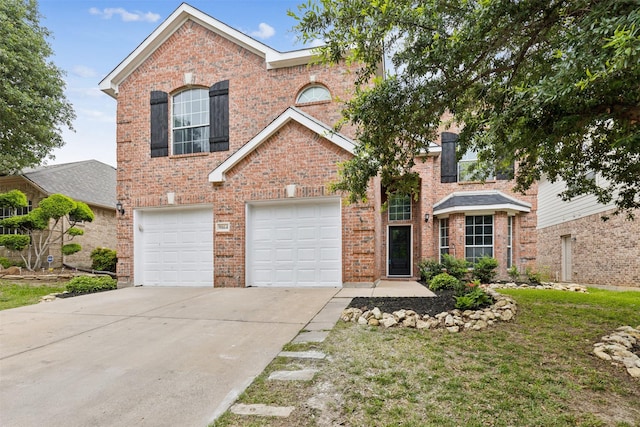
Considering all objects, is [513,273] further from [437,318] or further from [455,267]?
[437,318]

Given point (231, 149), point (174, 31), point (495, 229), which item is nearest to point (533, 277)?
point (495, 229)

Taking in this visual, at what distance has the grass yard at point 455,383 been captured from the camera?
93.1 inches

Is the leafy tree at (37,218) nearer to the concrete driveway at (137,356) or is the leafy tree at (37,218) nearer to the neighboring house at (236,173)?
the neighboring house at (236,173)

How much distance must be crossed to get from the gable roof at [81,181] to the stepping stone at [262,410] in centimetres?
1525

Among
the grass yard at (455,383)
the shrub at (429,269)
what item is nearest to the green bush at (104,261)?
the shrub at (429,269)

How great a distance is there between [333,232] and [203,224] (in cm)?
388

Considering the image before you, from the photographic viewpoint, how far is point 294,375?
10.0 feet

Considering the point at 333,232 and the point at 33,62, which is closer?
the point at 333,232

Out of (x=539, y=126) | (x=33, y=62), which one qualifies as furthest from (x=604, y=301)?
(x=33, y=62)

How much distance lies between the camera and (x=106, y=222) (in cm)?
1616

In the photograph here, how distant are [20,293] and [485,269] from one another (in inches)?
544

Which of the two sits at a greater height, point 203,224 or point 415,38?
point 415,38

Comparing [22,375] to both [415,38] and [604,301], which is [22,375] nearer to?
[415,38]

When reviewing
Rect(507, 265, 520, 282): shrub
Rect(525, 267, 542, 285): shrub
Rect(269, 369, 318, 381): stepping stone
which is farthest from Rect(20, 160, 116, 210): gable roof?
Rect(525, 267, 542, 285): shrub
